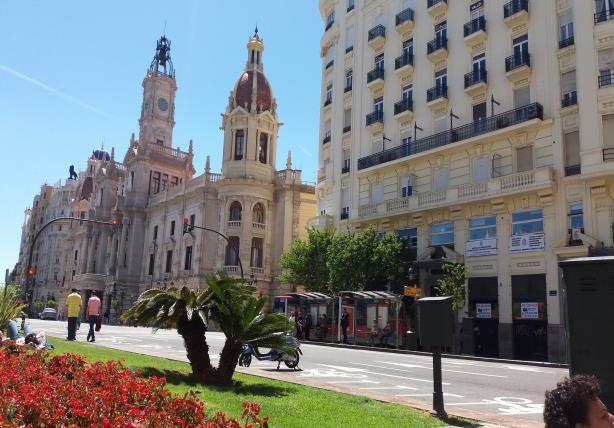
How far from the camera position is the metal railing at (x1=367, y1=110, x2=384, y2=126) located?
3522 cm

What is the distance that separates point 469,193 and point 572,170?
4.93m

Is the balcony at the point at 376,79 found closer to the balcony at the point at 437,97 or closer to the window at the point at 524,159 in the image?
the balcony at the point at 437,97

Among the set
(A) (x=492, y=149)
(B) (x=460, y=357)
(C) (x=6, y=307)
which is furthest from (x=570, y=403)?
(A) (x=492, y=149)

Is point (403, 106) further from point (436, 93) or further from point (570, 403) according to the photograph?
point (570, 403)

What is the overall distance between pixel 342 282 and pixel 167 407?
2651cm

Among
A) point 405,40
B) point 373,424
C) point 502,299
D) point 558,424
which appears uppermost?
point 405,40

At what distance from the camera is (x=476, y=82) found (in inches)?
1146

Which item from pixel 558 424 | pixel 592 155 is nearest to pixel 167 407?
pixel 558 424

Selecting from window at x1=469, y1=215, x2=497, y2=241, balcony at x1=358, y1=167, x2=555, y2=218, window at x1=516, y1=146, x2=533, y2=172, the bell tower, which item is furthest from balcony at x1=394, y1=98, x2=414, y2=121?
the bell tower

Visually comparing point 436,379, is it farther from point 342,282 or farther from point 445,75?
point 445,75

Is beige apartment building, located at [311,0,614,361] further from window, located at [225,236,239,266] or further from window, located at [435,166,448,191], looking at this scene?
window, located at [225,236,239,266]

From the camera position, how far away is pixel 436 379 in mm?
8508

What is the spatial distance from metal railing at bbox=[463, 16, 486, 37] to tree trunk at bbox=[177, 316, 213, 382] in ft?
82.5

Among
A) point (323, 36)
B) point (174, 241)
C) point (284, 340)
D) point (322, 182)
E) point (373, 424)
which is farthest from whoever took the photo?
point (174, 241)
